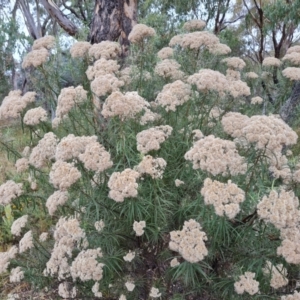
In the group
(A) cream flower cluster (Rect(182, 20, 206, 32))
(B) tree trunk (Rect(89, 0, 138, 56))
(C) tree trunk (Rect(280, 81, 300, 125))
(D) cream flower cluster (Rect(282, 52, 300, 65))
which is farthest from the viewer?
(C) tree trunk (Rect(280, 81, 300, 125))

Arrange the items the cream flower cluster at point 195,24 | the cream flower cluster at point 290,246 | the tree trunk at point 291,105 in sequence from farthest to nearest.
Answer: the tree trunk at point 291,105 → the cream flower cluster at point 195,24 → the cream flower cluster at point 290,246

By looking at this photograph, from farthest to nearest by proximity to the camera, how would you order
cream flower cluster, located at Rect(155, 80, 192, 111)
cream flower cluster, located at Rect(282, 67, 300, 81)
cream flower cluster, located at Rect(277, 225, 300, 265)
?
cream flower cluster, located at Rect(282, 67, 300, 81), cream flower cluster, located at Rect(155, 80, 192, 111), cream flower cluster, located at Rect(277, 225, 300, 265)

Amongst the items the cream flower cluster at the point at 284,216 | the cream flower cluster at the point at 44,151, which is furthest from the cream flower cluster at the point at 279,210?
the cream flower cluster at the point at 44,151

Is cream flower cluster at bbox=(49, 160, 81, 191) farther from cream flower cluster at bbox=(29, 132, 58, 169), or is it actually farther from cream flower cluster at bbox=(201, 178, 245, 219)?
cream flower cluster at bbox=(201, 178, 245, 219)

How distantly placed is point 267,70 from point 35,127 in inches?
103

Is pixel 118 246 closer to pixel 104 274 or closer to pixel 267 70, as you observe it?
pixel 104 274

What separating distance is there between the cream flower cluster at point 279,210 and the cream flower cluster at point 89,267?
108cm

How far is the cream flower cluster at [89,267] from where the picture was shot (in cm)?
221

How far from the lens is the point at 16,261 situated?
2.71 m

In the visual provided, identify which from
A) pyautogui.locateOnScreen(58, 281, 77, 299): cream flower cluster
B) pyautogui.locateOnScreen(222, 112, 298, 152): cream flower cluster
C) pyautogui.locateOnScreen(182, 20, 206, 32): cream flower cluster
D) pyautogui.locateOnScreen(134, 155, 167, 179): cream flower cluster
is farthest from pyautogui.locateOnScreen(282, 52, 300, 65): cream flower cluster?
pyautogui.locateOnScreen(58, 281, 77, 299): cream flower cluster

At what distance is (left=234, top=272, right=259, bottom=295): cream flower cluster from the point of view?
2.04 m

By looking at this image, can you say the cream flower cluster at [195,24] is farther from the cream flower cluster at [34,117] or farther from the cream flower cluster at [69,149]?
the cream flower cluster at [69,149]

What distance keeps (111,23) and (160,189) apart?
2.41 metres

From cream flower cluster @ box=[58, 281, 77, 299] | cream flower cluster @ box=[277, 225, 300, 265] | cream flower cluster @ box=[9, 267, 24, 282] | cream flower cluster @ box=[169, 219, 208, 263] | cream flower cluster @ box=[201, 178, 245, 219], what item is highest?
cream flower cluster @ box=[201, 178, 245, 219]
